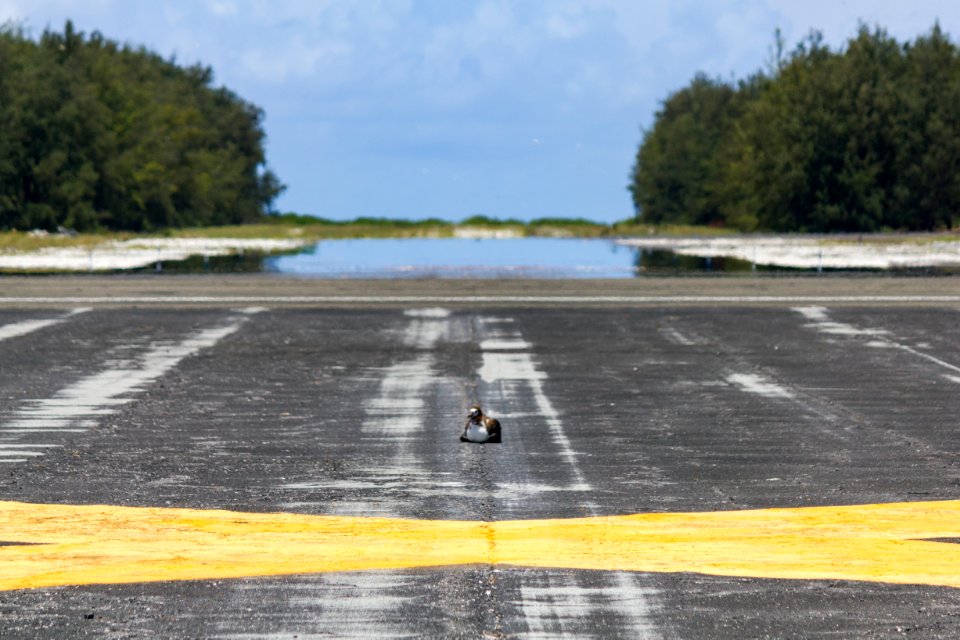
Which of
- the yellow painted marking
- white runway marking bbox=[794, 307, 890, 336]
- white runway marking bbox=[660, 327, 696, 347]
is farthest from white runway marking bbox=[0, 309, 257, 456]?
white runway marking bbox=[794, 307, 890, 336]

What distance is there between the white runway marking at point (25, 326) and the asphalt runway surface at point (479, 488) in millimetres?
1626

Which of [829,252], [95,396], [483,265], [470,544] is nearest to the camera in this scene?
[470,544]

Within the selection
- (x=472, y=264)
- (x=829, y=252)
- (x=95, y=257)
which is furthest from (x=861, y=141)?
(x=95, y=257)

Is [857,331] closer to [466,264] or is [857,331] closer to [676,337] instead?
[676,337]

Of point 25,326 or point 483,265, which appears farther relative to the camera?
point 483,265

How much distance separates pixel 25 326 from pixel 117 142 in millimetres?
98774

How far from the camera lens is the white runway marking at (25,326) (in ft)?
88.1

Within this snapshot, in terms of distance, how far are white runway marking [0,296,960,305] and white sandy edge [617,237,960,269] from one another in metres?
19.9

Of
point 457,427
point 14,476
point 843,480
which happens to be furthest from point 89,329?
point 843,480

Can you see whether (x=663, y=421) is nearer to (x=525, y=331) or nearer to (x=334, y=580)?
(x=334, y=580)

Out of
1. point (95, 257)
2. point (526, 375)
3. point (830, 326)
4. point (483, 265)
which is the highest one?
point (526, 375)

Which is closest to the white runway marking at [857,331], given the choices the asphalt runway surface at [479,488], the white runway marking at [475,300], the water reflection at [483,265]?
the asphalt runway surface at [479,488]

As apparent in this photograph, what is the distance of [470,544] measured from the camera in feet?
32.1

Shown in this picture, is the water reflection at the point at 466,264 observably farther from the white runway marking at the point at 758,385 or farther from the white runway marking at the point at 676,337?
the white runway marking at the point at 758,385
